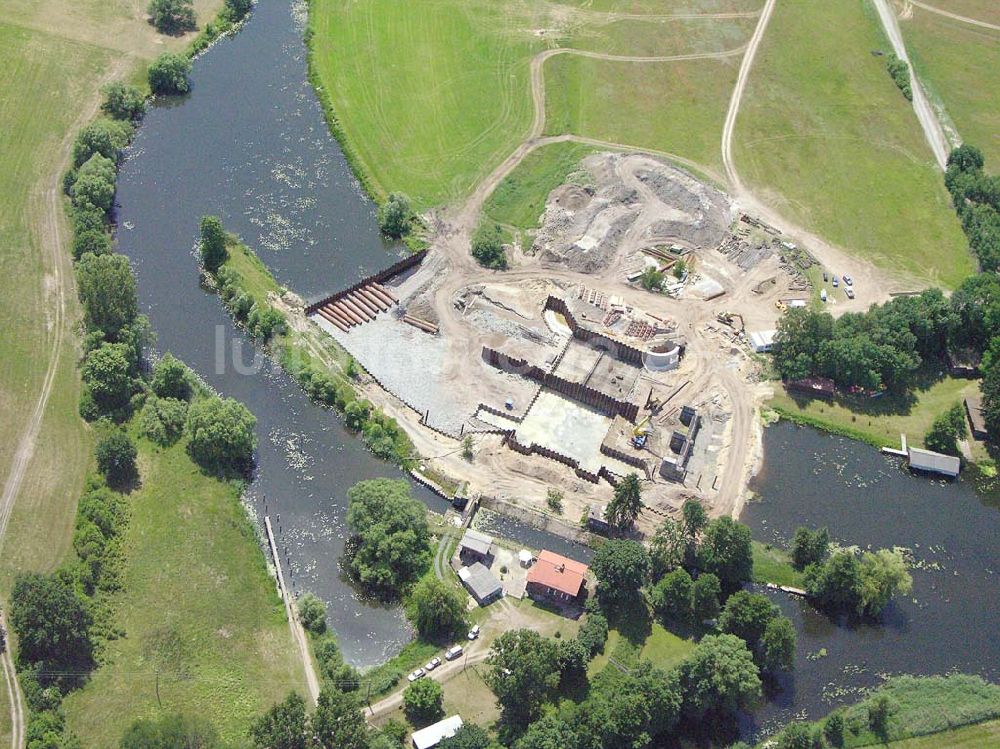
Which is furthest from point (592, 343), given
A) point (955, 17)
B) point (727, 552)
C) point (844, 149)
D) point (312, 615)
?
point (955, 17)

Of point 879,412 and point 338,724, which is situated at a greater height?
point 879,412

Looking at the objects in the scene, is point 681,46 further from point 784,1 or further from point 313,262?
point 313,262

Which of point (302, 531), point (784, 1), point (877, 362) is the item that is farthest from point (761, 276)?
point (784, 1)

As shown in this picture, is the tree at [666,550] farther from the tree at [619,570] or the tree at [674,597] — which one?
the tree at [619,570]

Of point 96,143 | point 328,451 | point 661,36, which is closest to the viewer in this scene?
point 328,451

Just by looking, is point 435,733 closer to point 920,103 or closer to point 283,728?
point 283,728

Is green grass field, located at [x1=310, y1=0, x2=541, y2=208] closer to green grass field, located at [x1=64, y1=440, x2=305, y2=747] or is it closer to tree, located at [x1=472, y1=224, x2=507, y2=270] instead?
tree, located at [x1=472, y1=224, x2=507, y2=270]

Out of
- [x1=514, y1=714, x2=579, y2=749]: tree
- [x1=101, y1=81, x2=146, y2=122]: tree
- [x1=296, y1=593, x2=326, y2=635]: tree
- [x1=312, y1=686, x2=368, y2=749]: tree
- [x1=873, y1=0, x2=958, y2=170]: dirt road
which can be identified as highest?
[x1=873, y1=0, x2=958, y2=170]: dirt road

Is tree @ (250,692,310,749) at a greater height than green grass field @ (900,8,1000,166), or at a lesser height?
lesser

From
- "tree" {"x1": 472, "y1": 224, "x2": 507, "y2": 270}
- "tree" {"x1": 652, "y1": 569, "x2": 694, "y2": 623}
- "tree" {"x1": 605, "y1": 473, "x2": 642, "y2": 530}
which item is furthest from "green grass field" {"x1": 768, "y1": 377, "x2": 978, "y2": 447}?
"tree" {"x1": 472, "y1": 224, "x2": 507, "y2": 270}
